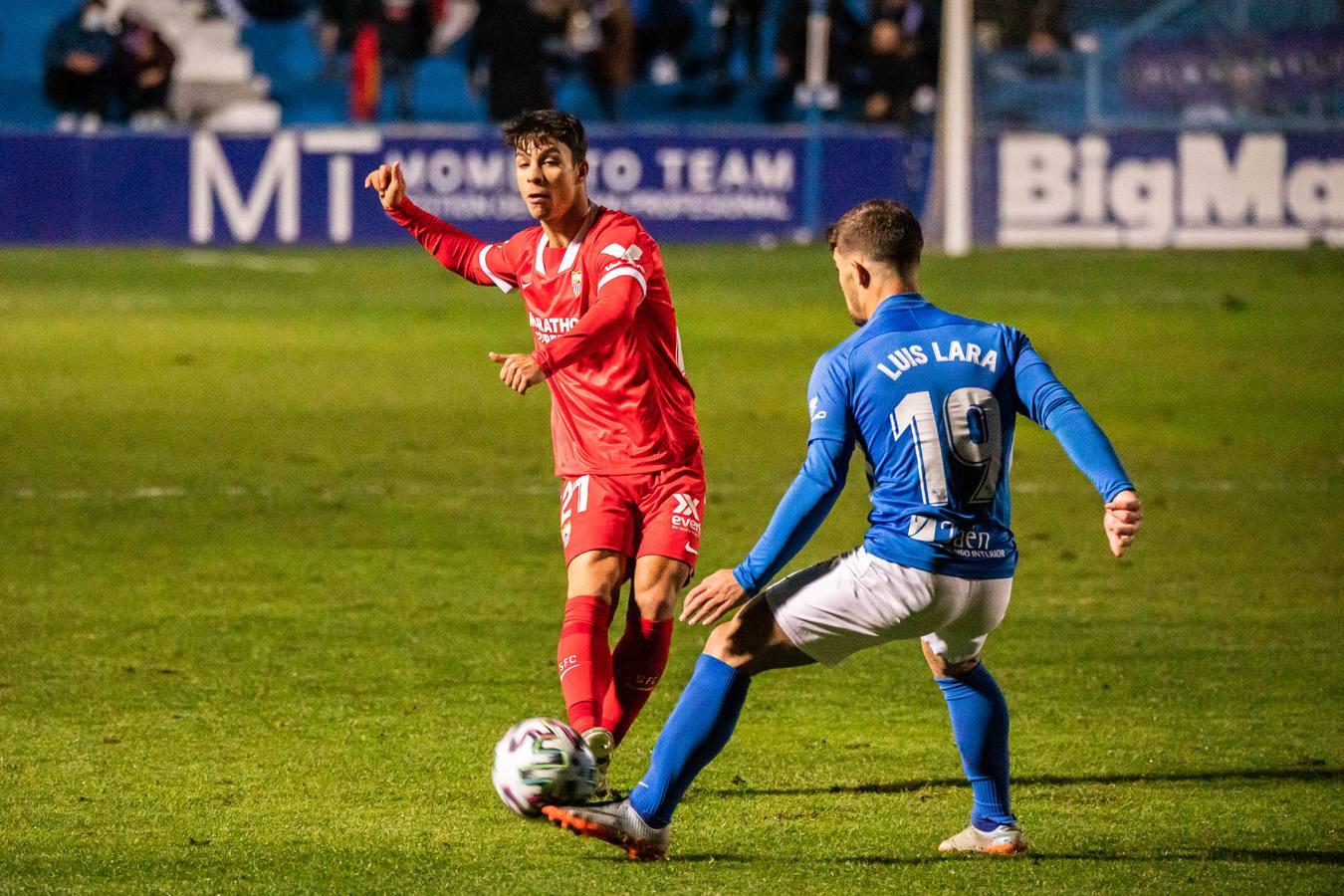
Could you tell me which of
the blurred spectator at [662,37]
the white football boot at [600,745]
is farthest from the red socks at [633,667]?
the blurred spectator at [662,37]

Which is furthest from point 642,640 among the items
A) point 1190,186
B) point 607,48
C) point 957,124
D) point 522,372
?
point 607,48

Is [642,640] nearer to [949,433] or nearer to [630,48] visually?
[949,433]

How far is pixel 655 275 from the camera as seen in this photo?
5.88m

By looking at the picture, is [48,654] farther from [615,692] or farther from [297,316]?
[297,316]

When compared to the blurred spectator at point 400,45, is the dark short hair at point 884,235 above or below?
below

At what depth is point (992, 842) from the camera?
5227 millimetres

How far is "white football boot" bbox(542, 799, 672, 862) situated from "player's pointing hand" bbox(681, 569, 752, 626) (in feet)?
1.93

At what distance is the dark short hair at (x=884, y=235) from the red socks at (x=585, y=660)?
1307mm

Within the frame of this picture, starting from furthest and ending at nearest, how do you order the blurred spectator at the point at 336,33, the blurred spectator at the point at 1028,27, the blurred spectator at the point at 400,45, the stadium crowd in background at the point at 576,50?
the blurred spectator at the point at 336,33 → the blurred spectator at the point at 400,45 → the stadium crowd in background at the point at 576,50 → the blurred spectator at the point at 1028,27

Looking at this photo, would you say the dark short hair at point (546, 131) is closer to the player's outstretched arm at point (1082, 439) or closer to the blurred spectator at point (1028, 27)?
the player's outstretched arm at point (1082, 439)

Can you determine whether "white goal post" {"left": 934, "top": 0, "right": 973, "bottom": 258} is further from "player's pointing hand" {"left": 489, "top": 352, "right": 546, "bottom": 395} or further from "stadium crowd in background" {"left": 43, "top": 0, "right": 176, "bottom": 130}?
"player's pointing hand" {"left": 489, "top": 352, "right": 546, "bottom": 395}

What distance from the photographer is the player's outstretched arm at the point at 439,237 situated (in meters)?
6.24

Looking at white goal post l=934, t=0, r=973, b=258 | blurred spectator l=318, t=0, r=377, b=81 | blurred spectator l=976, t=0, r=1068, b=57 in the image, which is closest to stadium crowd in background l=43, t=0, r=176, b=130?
blurred spectator l=318, t=0, r=377, b=81

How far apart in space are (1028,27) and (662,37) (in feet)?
20.4
